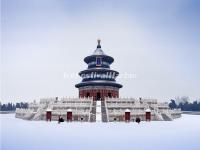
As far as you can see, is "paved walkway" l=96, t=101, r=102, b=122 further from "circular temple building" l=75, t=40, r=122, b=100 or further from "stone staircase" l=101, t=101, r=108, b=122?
Answer: "circular temple building" l=75, t=40, r=122, b=100

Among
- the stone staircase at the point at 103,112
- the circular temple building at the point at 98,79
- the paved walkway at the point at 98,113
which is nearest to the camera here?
the stone staircase at the point at 103,112

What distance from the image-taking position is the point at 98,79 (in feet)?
198

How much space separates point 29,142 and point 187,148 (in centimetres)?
981

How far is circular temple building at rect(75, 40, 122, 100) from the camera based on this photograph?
5969cm

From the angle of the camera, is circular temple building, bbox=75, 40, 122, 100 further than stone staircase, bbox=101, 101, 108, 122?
Yes

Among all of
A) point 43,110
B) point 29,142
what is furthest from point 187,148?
point 43,110

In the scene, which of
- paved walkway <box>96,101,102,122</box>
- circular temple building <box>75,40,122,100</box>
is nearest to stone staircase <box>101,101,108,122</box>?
paved walkway <box>96,101,102,122</box>

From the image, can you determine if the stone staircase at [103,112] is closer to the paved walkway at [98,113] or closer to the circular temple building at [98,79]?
the paved walkway at [98,113]

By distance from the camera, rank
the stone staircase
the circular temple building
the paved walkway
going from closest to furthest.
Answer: the stone staircase
the paved walkway
the circular temple building

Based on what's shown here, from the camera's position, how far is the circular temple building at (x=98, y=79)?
59688 millimetres

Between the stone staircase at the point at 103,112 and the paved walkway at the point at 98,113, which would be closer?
the stone staircase at the point at 103,112

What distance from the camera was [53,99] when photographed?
47.7 metres

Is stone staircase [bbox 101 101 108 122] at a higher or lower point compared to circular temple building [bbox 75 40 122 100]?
lower

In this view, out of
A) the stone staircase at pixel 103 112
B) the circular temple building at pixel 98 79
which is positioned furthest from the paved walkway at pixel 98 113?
the circular temple building at pixel 98 79
